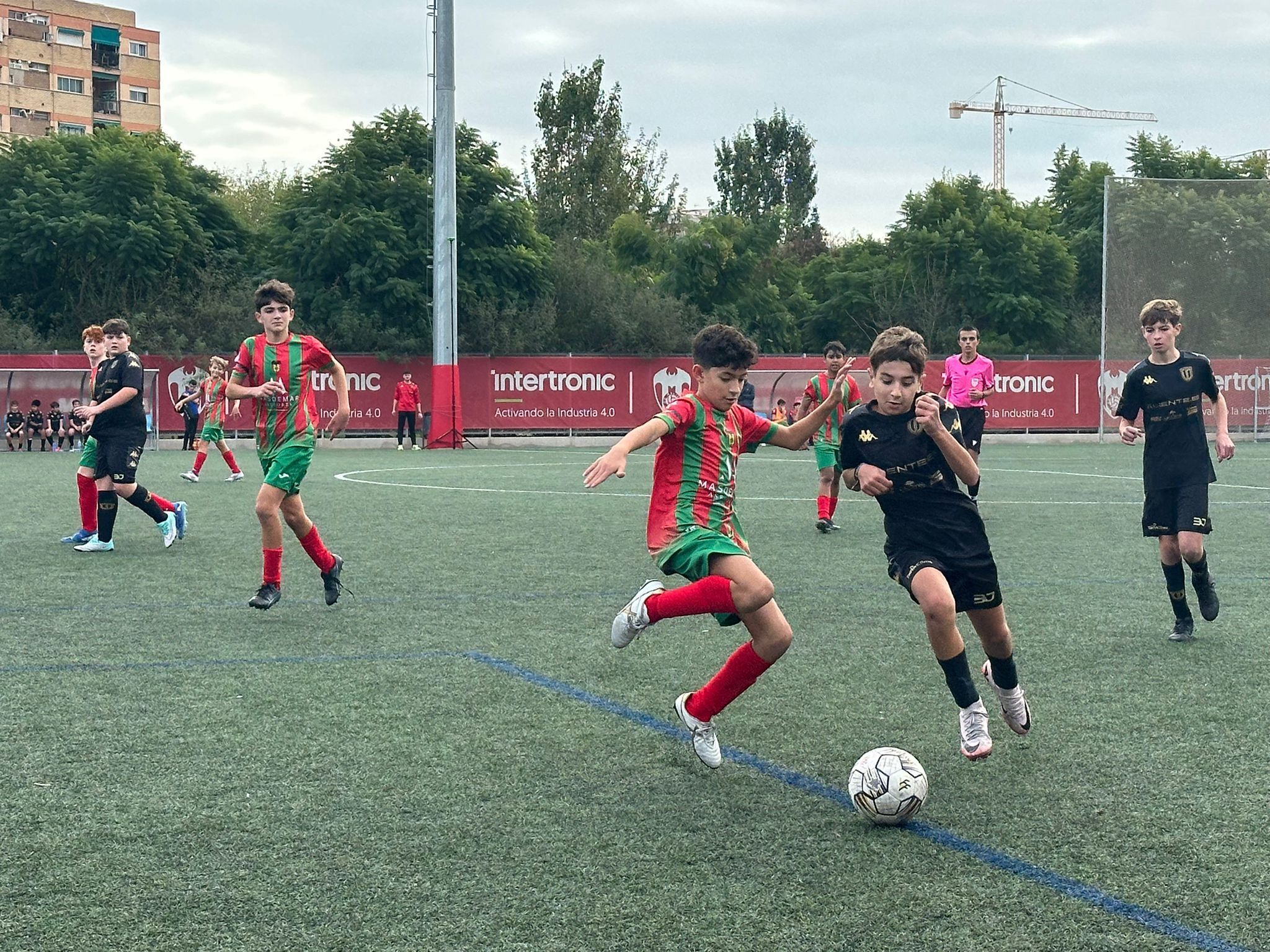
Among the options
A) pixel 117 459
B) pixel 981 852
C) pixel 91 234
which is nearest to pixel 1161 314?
pixel 981 852

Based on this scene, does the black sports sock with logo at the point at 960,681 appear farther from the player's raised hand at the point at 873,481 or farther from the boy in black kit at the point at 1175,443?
the boy in black kit at the point at 1175,443

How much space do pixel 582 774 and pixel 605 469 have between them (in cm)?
114

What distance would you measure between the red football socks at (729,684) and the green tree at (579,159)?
5696 cm

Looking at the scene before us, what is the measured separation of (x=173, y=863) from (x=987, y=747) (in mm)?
2867

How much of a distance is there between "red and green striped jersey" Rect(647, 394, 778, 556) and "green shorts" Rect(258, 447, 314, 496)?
391 centimetres

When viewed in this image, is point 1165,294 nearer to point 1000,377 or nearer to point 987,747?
point 1000,377

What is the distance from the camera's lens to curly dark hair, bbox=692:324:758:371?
5531mm

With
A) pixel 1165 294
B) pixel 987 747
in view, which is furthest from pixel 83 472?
pixel 1165 294

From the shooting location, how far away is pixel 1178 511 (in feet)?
27.1

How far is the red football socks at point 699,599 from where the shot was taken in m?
5.39

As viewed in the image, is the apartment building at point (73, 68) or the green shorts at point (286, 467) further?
the apartment building at point (73, 68)

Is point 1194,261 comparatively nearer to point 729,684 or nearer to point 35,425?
point 35,425

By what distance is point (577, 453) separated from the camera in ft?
103

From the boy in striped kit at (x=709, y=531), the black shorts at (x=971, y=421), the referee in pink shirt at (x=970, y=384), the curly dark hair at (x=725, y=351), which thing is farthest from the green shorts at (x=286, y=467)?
the black shorts at (x=971, y=421)
